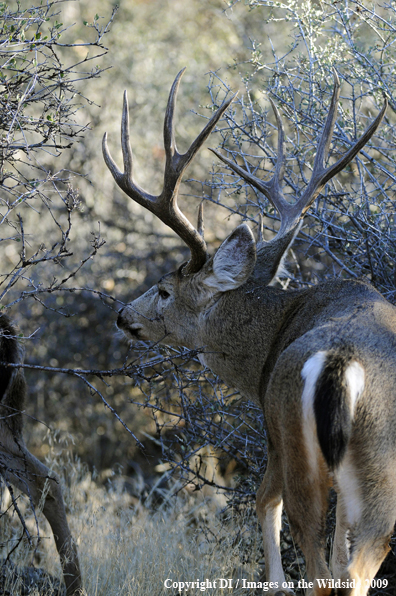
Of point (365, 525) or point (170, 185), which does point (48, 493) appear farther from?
point (365, 525)

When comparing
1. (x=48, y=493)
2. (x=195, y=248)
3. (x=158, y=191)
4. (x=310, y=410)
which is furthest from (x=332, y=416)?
(x=158, y=191)

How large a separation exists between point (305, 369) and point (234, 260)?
1.45 meters

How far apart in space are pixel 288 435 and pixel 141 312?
1.99m

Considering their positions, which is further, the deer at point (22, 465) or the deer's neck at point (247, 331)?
the deer at point (22, 465)

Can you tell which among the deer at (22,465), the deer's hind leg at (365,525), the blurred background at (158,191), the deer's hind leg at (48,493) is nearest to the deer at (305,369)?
the deer's hind leg at (365,525)

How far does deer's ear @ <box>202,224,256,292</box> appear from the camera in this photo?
418 cm

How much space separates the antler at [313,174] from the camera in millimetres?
4086

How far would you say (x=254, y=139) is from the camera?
5238 millimetres

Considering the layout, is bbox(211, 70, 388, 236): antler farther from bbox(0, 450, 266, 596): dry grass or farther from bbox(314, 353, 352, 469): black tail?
bbox(0, 450, 266, 596): dry grass

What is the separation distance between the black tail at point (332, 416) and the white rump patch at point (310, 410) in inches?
1.0

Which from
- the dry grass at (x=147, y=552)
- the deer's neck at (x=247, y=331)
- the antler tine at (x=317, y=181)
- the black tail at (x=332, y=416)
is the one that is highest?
the antler tine at (x=317, y=181)

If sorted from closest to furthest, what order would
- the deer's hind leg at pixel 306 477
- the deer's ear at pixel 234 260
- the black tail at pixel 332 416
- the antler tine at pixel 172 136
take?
the black tail at pixel 332 416
the deer's hind leg at pixel 306 477
the antler tine at pixel 172 136
the deer's ear at pixel 234 260

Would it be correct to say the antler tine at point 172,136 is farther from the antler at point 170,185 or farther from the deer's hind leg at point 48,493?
the deer's hind leg at point 48,493

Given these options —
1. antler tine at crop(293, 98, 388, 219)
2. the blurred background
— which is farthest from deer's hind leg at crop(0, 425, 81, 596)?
antler tine at crop(293, 98, 388, 219)
